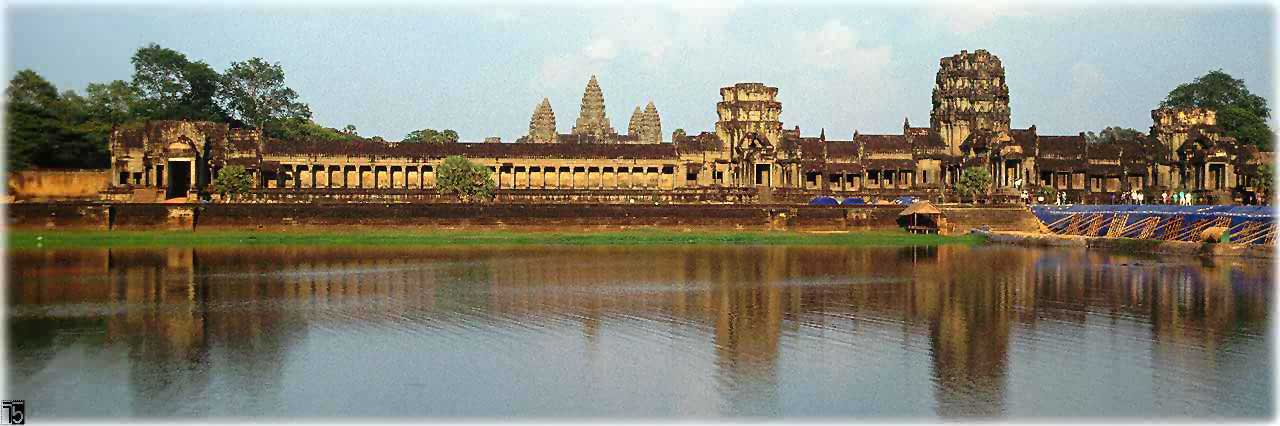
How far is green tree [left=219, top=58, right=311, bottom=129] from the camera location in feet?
278

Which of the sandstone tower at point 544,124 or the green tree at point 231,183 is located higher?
the sandstone tower at point 544,124

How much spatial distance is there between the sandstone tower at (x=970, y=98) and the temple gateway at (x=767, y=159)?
0.08 m

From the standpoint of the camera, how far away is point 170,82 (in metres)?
79.0

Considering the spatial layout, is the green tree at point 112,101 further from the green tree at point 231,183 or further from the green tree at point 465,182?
the green tree at point 465,182

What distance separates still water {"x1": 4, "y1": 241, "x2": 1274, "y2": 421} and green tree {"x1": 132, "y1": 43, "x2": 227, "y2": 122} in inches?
1711

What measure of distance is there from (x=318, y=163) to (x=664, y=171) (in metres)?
19.0

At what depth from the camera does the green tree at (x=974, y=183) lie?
61.8 m

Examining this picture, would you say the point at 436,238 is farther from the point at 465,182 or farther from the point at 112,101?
the point at 112,101

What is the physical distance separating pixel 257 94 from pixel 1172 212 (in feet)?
198

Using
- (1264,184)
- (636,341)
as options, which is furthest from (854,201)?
(636,341)

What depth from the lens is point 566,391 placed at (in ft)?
57.4

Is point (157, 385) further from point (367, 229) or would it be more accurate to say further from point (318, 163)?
point (318, 163)

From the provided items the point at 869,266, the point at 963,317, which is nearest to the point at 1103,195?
the point at 869,266

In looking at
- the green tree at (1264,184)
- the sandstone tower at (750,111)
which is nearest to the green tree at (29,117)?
the sandstone tower at (750,111)
